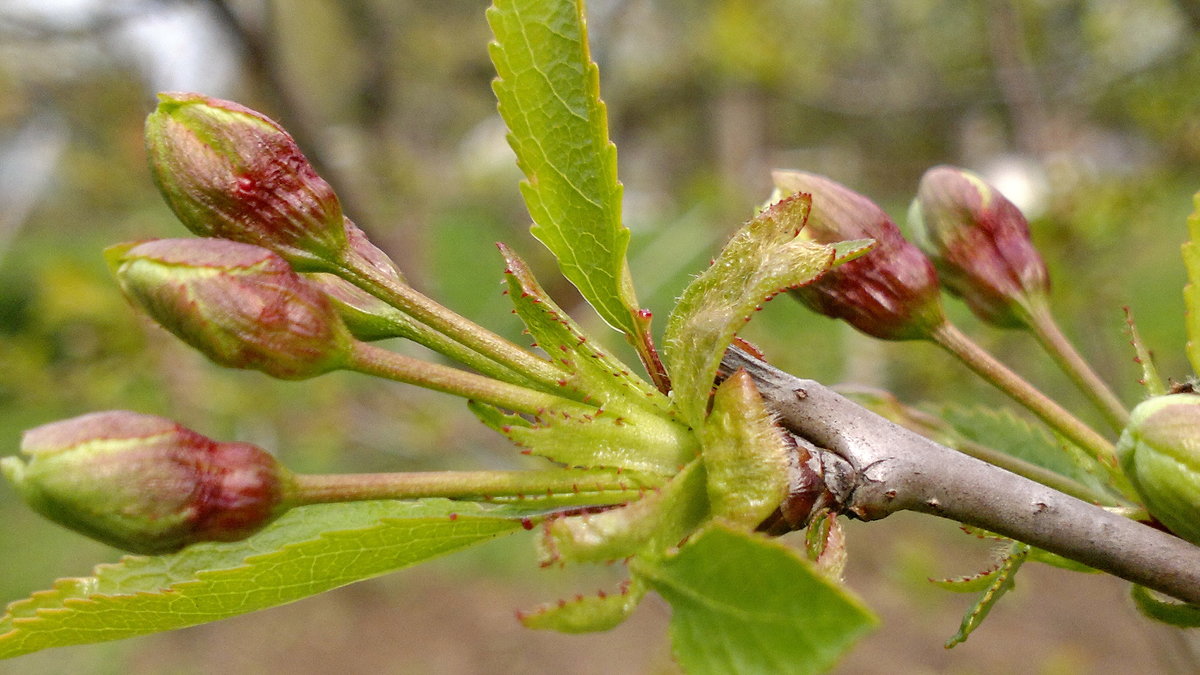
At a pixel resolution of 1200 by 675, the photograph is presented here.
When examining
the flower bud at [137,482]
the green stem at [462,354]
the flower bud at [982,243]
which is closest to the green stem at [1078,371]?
the flower bud at [982,243]

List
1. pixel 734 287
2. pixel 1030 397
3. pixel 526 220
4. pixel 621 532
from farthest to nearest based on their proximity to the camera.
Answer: pixel 526 220 < pixel 1030 397 < pixel 734 287 < pixel 621 532

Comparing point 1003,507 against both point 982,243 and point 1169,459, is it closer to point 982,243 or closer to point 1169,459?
point 1169,459

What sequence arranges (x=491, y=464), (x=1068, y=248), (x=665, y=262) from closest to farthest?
(x=1068, y=248), (x=491, y=464), (x=665, y=262)

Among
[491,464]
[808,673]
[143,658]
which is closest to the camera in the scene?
[808,673]

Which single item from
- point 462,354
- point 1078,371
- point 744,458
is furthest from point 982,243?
point 462,354

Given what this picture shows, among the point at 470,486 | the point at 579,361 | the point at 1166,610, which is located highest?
the point at 579,361

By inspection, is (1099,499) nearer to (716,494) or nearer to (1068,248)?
(716,494)

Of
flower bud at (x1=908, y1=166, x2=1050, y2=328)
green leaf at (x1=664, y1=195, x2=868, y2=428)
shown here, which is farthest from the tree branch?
flower bud at (x1=908, y1=166, x2=1050, y2=328)

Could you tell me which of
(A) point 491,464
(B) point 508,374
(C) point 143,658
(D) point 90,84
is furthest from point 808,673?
(C) point 143,658
